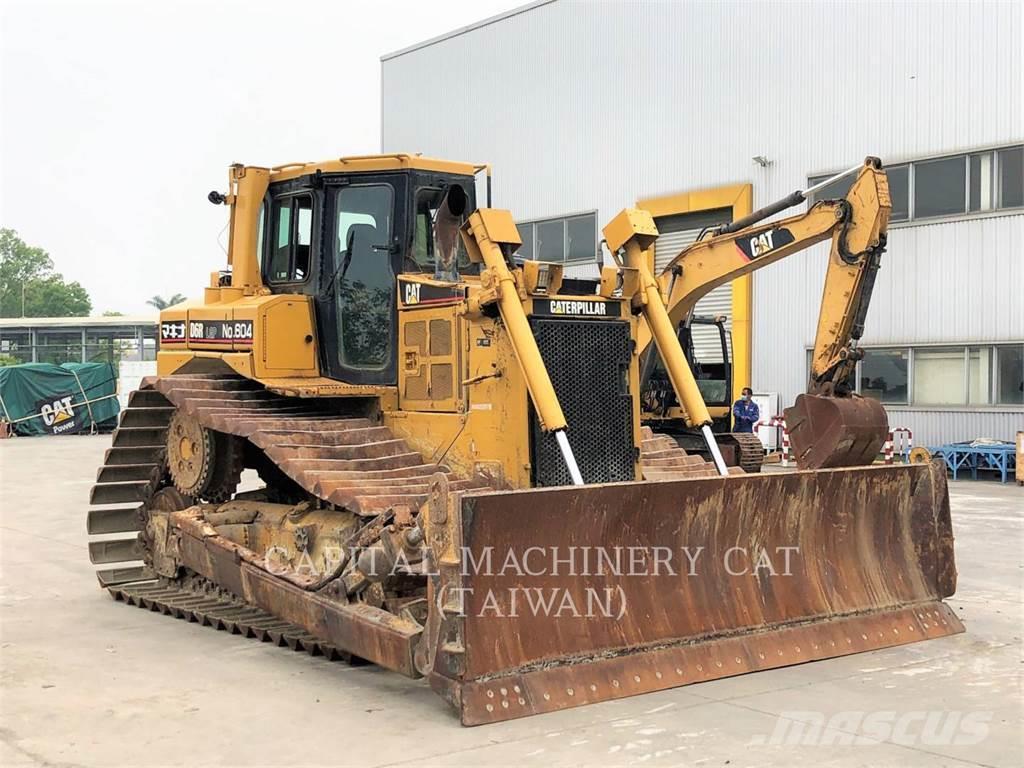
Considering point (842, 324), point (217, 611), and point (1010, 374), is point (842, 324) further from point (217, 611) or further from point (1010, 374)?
point (1010, 374)

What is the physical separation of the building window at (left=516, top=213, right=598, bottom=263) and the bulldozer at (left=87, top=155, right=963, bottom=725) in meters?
17.0

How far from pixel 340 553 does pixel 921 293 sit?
15.7 meters

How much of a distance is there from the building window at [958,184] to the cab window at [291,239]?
12408 millimetres

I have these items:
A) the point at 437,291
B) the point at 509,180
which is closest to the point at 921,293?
the point at 509,180

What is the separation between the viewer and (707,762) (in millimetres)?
5137

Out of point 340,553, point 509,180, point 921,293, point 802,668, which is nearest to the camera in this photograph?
point 802,668

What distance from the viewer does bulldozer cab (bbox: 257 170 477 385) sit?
8.30 meters

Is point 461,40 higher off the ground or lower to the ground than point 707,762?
higher

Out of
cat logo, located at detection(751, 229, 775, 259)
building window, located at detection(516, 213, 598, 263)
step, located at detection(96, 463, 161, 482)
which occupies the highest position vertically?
building window, located at detection(516, 213, 598, 263)

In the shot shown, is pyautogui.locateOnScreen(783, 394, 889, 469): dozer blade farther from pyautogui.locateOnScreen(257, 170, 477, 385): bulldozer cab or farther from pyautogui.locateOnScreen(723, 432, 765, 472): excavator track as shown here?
pyautogui.locateOnScreen(723, 432, 765, 472): excavator track

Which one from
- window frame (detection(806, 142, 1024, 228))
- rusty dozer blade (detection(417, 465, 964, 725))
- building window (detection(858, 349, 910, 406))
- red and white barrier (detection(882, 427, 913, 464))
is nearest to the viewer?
rusty dozer blade (detection(417, 465, 964, 725))

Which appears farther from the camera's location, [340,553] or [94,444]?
[94,444]

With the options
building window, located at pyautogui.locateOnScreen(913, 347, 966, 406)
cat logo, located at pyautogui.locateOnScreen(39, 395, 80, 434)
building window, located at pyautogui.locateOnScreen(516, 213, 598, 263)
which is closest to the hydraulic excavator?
building window, located at pyautogui.locateOnScreen(913, 347, 966, 406)

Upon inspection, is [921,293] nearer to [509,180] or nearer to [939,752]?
[509,180]
